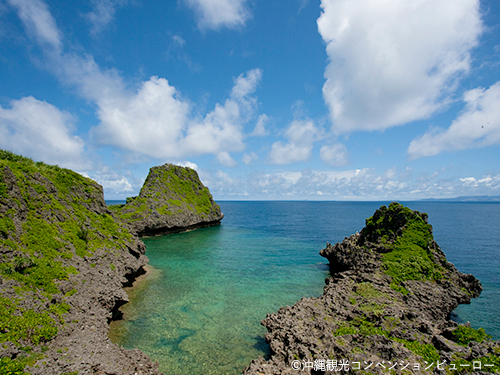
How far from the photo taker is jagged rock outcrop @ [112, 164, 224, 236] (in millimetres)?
51375

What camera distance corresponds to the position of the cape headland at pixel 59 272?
9.91m

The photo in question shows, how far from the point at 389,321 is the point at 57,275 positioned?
20034 millimetres

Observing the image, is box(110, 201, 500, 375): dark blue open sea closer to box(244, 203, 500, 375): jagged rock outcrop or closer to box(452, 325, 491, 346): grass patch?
box(244, 203, 500, 375): jagged rock outcrop

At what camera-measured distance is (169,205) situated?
5875 centimetres

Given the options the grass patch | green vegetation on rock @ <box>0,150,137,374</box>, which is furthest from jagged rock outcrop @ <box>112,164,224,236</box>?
the grass patch

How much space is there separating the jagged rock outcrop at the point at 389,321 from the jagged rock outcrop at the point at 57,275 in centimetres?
766

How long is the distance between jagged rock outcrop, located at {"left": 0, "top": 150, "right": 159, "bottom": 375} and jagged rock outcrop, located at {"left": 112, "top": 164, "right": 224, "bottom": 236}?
1051 inches

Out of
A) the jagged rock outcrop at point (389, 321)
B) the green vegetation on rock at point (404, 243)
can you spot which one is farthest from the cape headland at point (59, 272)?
the green vegetation on rock at point (404, 243)

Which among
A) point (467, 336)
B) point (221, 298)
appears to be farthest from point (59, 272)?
point (467, 336)

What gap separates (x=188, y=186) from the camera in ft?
234

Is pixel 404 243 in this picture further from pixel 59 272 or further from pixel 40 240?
pixel 40 240

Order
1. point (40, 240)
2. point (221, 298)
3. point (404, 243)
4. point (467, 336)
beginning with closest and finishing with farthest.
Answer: point (467, 336) < point (40, 240) < point (221, 298) < point (404, 243)

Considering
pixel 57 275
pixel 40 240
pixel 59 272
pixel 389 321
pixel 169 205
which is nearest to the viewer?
pixel 389 321

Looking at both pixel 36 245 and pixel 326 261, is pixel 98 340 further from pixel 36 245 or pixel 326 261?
pixel 326 261
